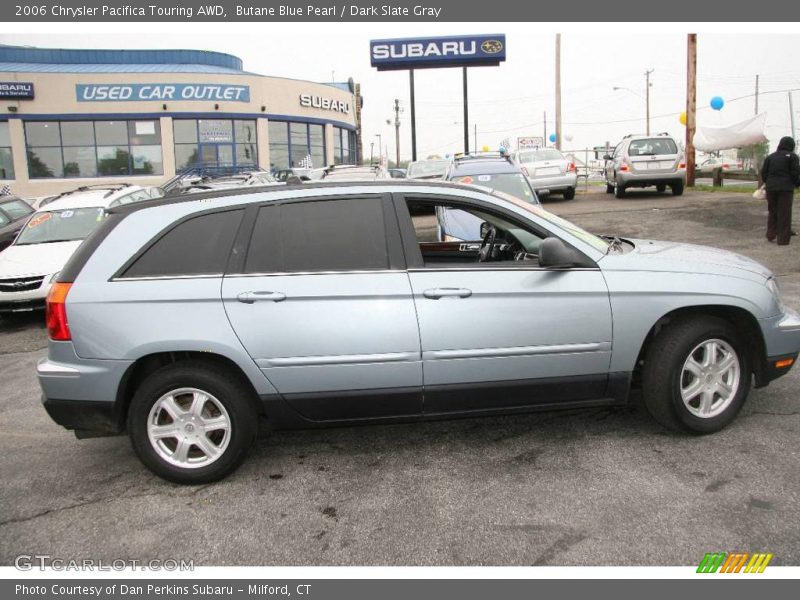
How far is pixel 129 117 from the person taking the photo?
34.8m

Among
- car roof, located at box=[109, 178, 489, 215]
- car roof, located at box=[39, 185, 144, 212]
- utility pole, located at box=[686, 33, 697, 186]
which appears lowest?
car roof, located at box=[109, 178, 489, 215]

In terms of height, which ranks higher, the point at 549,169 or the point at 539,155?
the point at 539,155

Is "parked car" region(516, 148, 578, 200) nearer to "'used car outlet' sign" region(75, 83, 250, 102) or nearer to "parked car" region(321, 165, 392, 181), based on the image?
"parked car" region(321, 165, 392, 181)

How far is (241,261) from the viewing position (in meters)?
3.91

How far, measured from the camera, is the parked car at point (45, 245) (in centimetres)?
896

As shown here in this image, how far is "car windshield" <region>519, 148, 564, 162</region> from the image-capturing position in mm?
20406

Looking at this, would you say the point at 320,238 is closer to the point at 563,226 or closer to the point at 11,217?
the point at 563,226

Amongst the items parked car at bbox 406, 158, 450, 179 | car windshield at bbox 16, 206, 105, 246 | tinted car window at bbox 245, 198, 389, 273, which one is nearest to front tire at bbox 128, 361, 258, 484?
tinted car window at bbox 245, 198, 389, 273

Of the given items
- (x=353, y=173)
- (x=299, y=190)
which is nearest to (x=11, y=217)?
(x=353, y=173)

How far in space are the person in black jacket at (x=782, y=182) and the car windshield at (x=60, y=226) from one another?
10720 millimetres

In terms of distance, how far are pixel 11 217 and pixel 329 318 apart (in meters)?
12.3

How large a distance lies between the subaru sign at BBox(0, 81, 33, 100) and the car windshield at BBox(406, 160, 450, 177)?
22862 millimetres

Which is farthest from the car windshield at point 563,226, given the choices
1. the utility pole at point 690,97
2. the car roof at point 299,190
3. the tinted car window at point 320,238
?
the utility pole at point 690,97

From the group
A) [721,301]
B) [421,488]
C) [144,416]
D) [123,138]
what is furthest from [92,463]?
[123,138]
